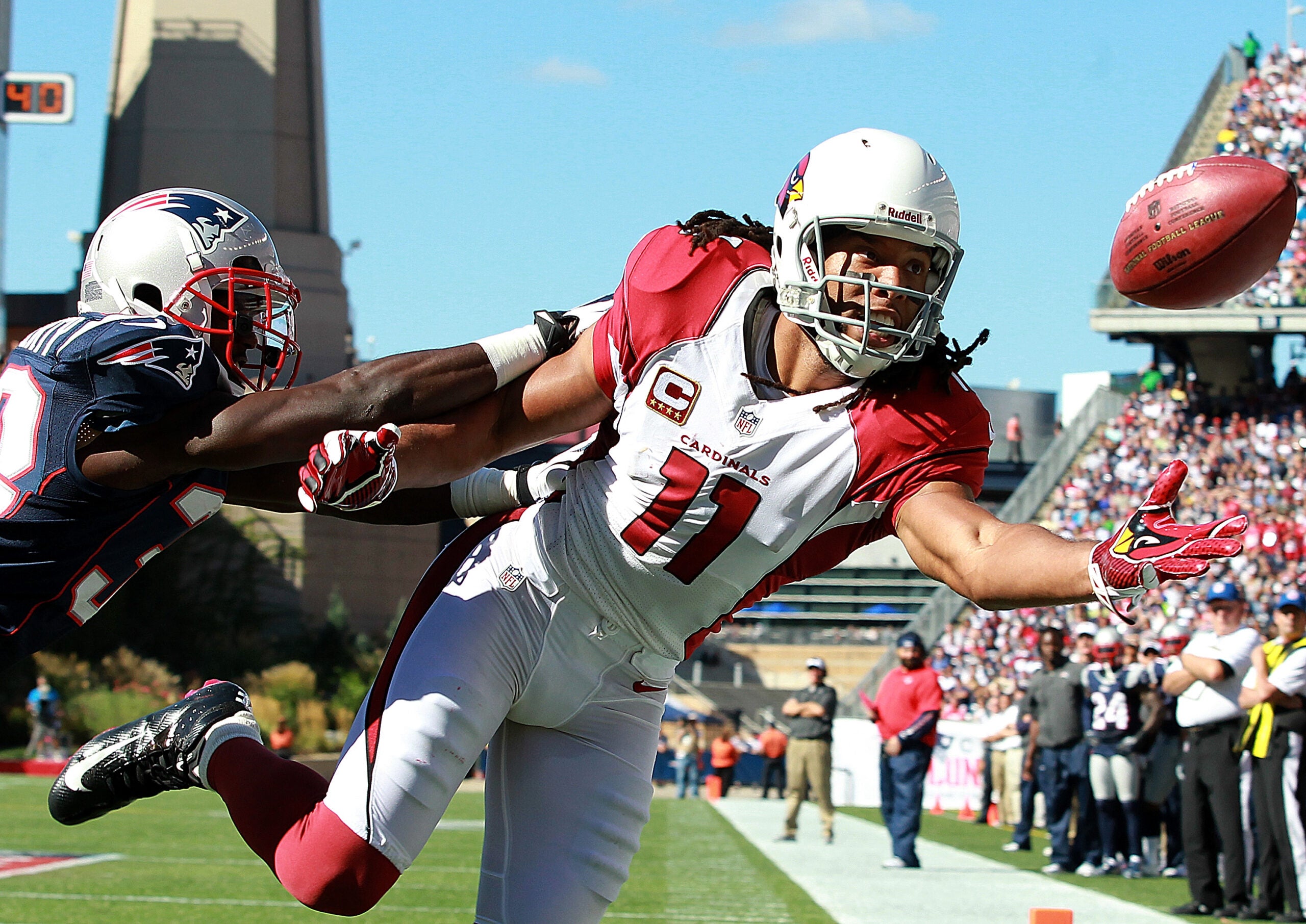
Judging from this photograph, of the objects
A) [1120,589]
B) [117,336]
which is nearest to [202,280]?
[117,336]

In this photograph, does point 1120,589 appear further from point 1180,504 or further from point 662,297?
point 1180,504

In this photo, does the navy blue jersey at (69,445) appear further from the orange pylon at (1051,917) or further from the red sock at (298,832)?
the orange pylon at (1051,917)

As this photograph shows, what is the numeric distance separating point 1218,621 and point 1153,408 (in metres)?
17.6

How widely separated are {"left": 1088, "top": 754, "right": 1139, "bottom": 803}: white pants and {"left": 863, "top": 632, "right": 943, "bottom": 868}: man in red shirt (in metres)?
1.05

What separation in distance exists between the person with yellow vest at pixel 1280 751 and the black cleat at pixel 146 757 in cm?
524

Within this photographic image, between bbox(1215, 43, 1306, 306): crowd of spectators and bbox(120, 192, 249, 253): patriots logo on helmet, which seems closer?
bbox(120, 192, 249, 253): patriots logo on helmet

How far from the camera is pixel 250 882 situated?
7562 mm

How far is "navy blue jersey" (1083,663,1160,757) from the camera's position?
9.24 meters

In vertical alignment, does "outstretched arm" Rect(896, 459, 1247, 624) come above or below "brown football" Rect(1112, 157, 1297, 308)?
below

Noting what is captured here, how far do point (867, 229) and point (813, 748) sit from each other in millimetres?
8908

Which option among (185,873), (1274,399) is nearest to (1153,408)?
(1274,399)

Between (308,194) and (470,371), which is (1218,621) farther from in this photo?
(308,194)

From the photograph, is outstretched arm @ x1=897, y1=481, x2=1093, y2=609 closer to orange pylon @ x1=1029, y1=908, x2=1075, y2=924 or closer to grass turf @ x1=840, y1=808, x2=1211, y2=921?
orange pylon @ x1=1029, y1=908, x2=1075, y2=924

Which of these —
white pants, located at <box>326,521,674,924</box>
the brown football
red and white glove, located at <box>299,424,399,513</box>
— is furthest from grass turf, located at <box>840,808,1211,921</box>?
red and white glove, located at <box>299,424,399,513</box>
